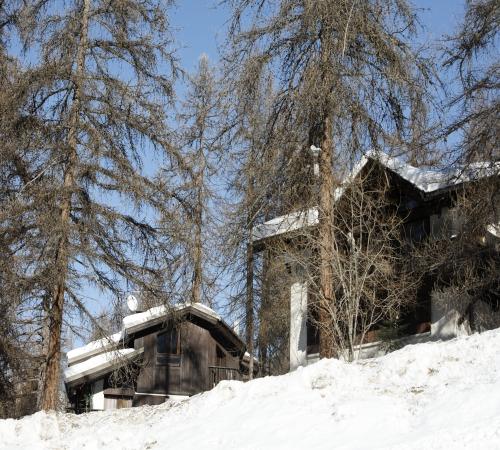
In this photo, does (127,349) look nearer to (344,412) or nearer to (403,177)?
(403,177)

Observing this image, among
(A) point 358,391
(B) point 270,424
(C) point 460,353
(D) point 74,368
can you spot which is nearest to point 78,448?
(B) point 270,424

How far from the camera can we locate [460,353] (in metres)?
11.5

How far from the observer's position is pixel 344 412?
10617 mm

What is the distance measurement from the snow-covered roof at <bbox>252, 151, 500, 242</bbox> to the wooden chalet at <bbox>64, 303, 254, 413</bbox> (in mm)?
7378

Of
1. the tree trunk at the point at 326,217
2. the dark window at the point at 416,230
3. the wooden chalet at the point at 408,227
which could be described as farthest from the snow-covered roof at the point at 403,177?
the dark window at the point at 416,230

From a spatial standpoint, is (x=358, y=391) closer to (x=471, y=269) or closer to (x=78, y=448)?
(x=78, y=448)

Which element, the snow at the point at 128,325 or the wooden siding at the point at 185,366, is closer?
the snow at the point at 128,325

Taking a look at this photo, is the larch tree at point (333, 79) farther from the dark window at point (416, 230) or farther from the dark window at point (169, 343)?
the dark window at point (169, 343)

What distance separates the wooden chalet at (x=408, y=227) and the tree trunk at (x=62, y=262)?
455 centimetres

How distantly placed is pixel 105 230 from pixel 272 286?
38.7 ft

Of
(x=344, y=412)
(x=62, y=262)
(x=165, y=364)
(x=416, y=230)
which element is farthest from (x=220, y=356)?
(x=344, y=412)

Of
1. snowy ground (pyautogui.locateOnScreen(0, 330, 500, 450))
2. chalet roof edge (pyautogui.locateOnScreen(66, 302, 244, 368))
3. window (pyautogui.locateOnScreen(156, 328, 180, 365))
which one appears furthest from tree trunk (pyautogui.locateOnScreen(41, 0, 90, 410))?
window (pyautogui.locateOnScreen(156, 328, 180, 365))

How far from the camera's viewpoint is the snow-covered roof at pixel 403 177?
17.1 metres

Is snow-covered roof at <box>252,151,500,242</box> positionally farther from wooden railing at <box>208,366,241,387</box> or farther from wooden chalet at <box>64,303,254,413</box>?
wooden railing at <box>208,366,241,387</box>
